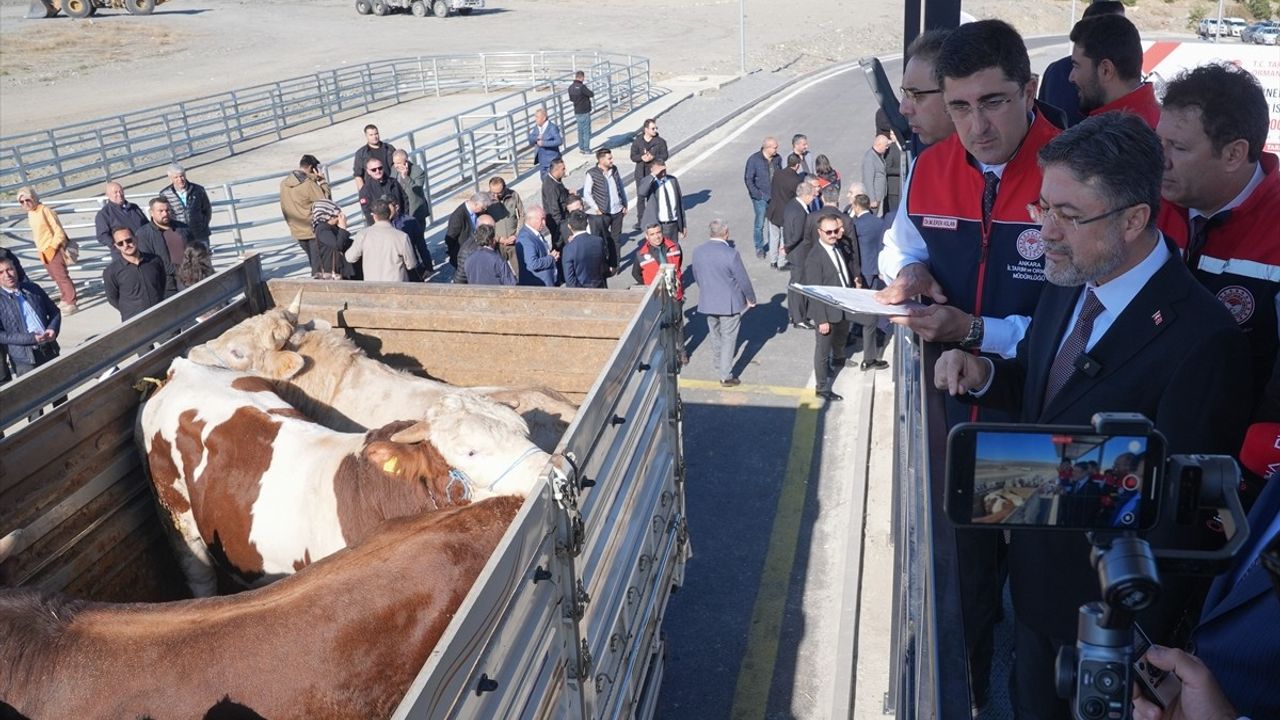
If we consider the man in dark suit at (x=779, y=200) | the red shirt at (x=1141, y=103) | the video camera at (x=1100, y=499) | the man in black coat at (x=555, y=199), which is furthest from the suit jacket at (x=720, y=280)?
the video camera at (x=1100, y=499)

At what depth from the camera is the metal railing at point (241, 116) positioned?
21.2 m

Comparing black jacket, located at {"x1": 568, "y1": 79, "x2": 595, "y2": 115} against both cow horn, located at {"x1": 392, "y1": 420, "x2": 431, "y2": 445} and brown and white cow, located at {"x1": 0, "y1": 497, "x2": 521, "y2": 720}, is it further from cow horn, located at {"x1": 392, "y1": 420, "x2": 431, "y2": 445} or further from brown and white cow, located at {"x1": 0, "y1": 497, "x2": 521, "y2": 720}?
brown and white cow, located at {"x1": 0, "y1": 497, "x2": 521, "y2": 720}

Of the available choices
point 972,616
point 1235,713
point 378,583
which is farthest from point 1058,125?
point 378,583

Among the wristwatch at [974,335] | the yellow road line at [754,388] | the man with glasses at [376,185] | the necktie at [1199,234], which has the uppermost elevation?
the necktie at [1199,234]

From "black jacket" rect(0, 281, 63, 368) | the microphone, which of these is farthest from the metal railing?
the microphone

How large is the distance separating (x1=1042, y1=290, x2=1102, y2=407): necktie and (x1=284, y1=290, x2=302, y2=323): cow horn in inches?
176

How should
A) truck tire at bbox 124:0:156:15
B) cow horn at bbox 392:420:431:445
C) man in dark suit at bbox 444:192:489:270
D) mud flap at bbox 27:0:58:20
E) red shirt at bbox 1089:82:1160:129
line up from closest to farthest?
cow horn at bbox 392:420:431:445 → red shirt at bbox 1089:82:1160:129 → man in dark suit at bbox 444:192:489:270 → mud flap at bbox 27:0:58:20 → truck tire at bbox 124:0:156:15

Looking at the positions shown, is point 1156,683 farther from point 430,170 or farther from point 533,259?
point 430,170

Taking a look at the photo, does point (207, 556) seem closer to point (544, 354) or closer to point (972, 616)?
point (544, 354)

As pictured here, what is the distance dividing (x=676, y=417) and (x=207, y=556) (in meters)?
2.57

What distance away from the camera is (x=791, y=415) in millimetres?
9680

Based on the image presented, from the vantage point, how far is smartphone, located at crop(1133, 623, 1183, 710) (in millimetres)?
2025

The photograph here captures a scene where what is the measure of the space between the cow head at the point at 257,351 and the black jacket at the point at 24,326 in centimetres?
491

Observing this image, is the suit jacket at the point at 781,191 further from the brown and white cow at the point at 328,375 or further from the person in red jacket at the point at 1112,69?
the brown and white cow at the point at 328,375
